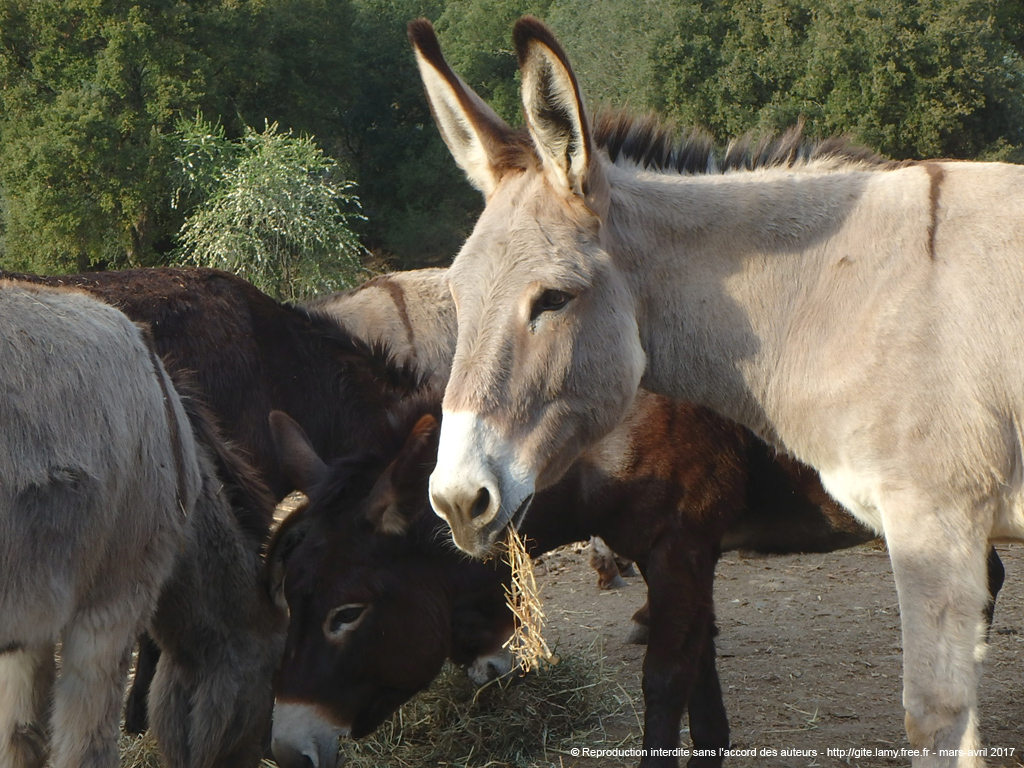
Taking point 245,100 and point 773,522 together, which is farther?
point 245,100

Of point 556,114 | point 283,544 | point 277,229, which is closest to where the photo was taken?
point 556,114

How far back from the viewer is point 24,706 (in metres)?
2.93


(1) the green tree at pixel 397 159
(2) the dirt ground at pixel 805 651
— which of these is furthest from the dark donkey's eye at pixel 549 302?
(1) the green tree at pixel 397 159

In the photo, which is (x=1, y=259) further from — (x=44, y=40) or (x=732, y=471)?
(x=732, y=471)

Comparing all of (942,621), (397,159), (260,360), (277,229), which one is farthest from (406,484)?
(397,159)

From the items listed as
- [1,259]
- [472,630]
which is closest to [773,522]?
[472,630]

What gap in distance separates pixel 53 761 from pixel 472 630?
54.5 inches

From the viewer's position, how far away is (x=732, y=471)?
353 centimetres

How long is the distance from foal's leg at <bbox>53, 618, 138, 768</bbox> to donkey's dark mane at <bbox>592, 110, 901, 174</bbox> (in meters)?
1.97

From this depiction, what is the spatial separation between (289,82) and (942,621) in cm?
2610

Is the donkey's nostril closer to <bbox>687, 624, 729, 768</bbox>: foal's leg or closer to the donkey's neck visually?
the donkey's neck

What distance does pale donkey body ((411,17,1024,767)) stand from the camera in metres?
2.16

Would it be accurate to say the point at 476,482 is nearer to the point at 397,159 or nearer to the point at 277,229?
the point at 277,229

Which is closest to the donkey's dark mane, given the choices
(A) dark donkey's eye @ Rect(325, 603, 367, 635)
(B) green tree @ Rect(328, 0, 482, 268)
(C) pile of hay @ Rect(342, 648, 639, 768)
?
(A) dark donkey's eye @ Rect(325, 603, 367, 635)
